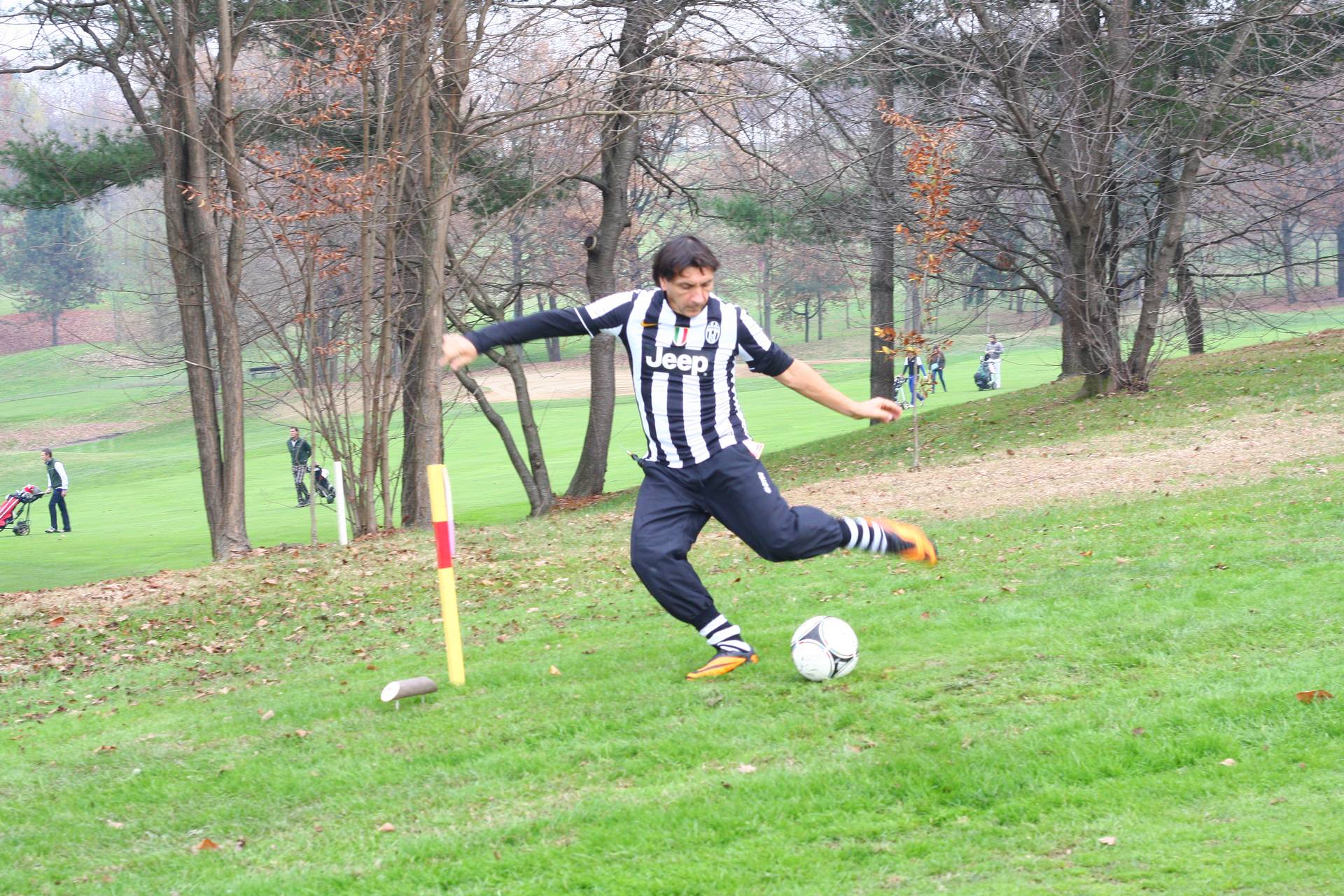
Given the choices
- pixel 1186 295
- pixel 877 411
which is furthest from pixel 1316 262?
pixel 877 411

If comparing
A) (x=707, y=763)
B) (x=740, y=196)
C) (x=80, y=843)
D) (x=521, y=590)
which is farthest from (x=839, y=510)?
(x=740, y=196)

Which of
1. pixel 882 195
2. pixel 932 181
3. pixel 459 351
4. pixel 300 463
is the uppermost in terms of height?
pixel 882 195

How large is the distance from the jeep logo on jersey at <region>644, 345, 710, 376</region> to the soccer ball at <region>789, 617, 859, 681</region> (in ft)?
4.40

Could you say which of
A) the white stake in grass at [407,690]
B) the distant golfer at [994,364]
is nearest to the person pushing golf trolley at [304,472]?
the white stake in grass at [407,690]

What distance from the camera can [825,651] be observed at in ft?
19.7

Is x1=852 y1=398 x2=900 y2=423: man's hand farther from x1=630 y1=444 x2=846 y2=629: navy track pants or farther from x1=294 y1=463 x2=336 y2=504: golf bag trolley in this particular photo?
x1=294 y1=463 x2=336 y2=504: golf bag trolley

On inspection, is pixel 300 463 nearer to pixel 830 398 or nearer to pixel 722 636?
pixel 722 636

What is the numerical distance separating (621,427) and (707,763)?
36485mm

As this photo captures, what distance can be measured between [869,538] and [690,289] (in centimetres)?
149

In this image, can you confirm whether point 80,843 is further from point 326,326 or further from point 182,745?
point 326,326

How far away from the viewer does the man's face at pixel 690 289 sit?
5.81 meters

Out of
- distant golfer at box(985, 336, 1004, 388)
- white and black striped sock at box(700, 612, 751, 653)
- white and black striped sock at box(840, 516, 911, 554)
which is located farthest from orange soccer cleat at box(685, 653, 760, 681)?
distant golfer at box(985, 336, 1004, 388)

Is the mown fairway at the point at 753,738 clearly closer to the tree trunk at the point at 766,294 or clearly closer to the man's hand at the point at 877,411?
the man's hand at the point at 877,411

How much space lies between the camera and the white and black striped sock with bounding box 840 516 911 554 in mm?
6152
